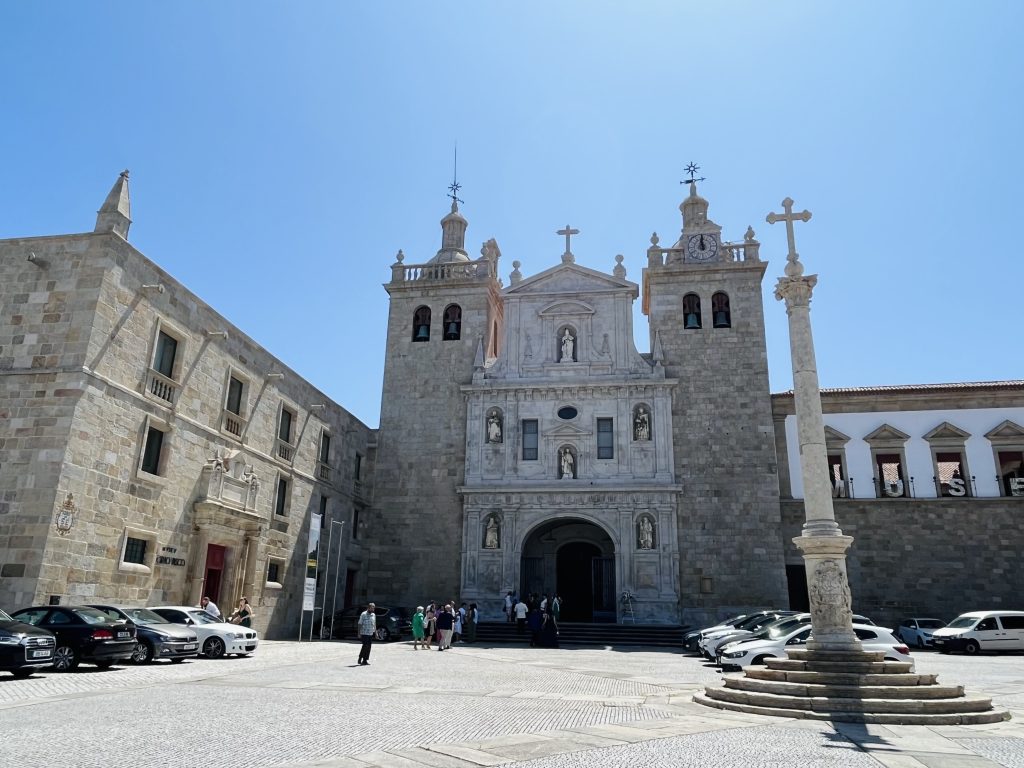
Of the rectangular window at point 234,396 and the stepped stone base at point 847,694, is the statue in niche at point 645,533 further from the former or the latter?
the stepped stone base at point 847,694

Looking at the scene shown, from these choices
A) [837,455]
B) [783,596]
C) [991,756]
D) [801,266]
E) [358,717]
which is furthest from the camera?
[837,455]

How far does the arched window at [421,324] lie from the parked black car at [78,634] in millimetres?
20229

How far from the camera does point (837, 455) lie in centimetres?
2936

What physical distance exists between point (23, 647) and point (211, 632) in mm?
5571

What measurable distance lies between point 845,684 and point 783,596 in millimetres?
18289

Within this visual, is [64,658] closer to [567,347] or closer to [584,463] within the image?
[584,463]

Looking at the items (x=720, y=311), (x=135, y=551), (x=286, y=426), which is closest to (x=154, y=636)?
(x=135, y=551)

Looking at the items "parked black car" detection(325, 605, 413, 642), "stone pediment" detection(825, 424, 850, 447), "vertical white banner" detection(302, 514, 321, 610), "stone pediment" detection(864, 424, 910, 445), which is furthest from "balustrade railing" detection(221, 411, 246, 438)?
"stone pediment" detection(864, 424, 910, 445)

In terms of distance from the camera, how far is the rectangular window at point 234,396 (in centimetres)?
2209

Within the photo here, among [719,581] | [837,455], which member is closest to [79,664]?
[719,581]

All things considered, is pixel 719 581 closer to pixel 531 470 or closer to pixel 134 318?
pixel 531 470

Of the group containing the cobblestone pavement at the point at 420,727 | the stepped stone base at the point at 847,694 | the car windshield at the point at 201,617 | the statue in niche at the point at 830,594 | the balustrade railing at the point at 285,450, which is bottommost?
the cobblestone pavement at the point at 420,727

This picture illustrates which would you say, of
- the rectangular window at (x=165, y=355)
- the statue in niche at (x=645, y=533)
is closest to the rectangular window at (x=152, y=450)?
the rectangular window at (x=165, y=355)

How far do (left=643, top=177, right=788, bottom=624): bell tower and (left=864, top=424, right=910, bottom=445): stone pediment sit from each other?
13.3 ft
